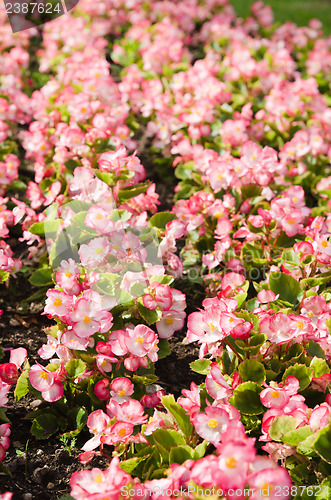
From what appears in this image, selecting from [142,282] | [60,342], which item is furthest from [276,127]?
[60,342]

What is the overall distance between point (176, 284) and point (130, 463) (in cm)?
115

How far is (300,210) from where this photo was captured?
88.4 inches

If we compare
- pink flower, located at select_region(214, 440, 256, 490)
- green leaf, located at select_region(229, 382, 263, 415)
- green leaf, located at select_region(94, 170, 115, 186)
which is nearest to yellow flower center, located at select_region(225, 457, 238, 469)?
pink flower, located at select_region(214, 440, 256, 490)

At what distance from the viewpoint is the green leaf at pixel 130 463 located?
1514 mm

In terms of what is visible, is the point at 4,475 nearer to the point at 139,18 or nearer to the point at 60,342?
the point at 60,342

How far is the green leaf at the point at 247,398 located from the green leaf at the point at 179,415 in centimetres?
16

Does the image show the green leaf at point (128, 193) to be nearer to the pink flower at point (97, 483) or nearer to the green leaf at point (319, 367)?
the green leaf at point (319, 367)

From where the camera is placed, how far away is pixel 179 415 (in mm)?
1639

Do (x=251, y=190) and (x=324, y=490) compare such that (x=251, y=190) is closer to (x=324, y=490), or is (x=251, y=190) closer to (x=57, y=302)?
(x=57, y=302)

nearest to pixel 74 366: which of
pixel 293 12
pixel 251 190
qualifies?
pixel 251 190

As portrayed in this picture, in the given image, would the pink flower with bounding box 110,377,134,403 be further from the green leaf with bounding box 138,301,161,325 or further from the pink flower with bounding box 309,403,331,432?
the pink flower with bounding box 309,403,331,432

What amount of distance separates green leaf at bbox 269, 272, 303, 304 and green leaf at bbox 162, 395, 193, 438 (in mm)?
647

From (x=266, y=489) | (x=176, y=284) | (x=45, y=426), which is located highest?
(x=266, y=489)

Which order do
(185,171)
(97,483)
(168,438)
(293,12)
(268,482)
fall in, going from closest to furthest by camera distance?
(268,482), (97,483), (168,438), (185,171), (293,12)
